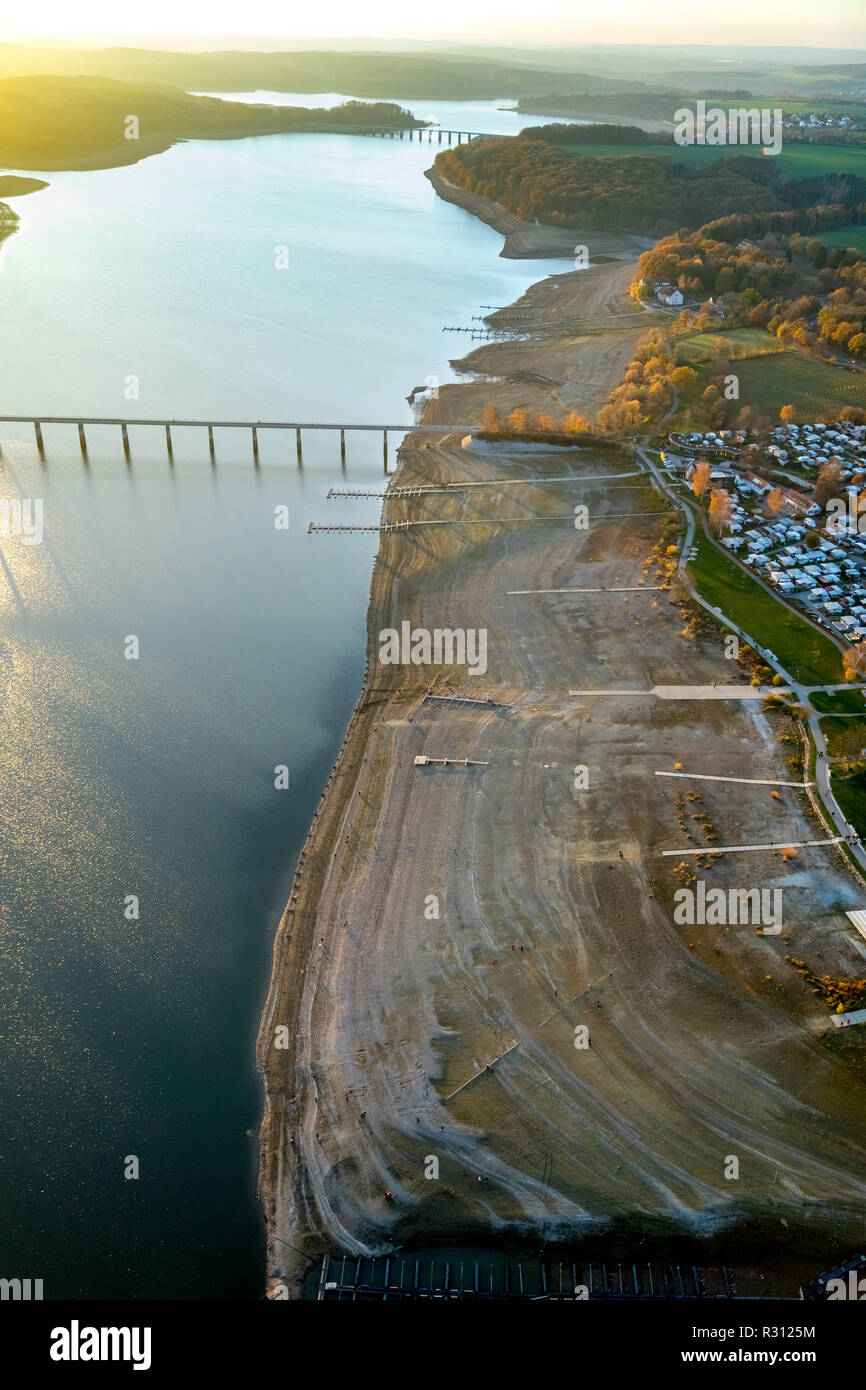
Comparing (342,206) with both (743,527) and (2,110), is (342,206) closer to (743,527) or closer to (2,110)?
(2,110)

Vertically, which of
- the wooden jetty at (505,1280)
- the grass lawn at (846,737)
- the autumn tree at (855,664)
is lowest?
the wooden jetty at (505,1280)

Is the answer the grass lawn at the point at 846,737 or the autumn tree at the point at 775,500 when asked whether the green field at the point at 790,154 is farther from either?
the grass lawn at the point at 846,737

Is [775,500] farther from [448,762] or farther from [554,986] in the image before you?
[554,986]

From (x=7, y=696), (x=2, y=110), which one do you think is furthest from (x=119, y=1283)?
(x=2, y=110)

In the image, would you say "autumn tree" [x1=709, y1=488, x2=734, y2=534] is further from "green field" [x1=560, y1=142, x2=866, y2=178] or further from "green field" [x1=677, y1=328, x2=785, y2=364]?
"green field" [x1=560, y1=142, x2=866, y2=178]

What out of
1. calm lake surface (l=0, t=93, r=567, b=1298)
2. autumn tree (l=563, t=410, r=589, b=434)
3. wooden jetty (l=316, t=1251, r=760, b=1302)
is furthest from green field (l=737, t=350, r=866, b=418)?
wooden jetty (l=316, t=1251, r=760, b=1302)

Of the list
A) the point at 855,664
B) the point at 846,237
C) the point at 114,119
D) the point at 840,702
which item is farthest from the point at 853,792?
the point at 114,119

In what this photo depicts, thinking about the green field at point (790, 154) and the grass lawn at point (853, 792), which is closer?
the grass lawn at point (853, 792)

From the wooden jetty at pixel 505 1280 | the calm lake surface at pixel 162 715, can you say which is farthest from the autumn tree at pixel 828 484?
the wooden jetty at pixel 505 1280
